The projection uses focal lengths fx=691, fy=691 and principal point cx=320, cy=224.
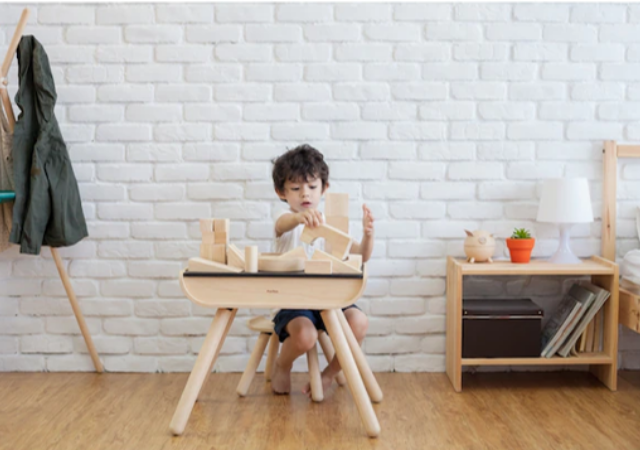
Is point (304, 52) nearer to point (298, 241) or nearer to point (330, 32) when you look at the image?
point (330, 32)

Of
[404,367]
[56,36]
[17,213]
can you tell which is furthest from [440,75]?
[17,213]

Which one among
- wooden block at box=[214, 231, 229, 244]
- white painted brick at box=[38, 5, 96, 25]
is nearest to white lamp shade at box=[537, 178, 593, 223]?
wooden block at box=[214, 231, 229, 244]

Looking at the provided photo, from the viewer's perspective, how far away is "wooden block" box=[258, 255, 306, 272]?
2205 millimetres

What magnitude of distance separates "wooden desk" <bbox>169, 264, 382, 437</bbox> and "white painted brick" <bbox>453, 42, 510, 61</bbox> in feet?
3.73

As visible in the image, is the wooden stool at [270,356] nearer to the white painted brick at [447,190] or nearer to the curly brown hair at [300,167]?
the curly brown hair at [300,167]

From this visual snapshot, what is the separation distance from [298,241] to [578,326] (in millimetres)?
1155

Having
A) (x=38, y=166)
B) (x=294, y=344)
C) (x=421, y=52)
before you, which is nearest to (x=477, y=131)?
(x=421, y=52)

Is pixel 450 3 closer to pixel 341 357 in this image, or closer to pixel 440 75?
pixel 440 75

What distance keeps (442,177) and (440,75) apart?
0.42 meters

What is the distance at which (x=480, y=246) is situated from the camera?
2.70m

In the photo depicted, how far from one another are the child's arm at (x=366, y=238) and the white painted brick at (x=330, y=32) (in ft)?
2.51

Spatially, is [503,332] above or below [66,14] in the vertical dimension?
below

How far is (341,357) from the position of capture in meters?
2.20

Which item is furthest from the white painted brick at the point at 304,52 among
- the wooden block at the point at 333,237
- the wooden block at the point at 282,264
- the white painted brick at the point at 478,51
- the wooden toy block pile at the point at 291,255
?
the wooden block at the point at 282,264
